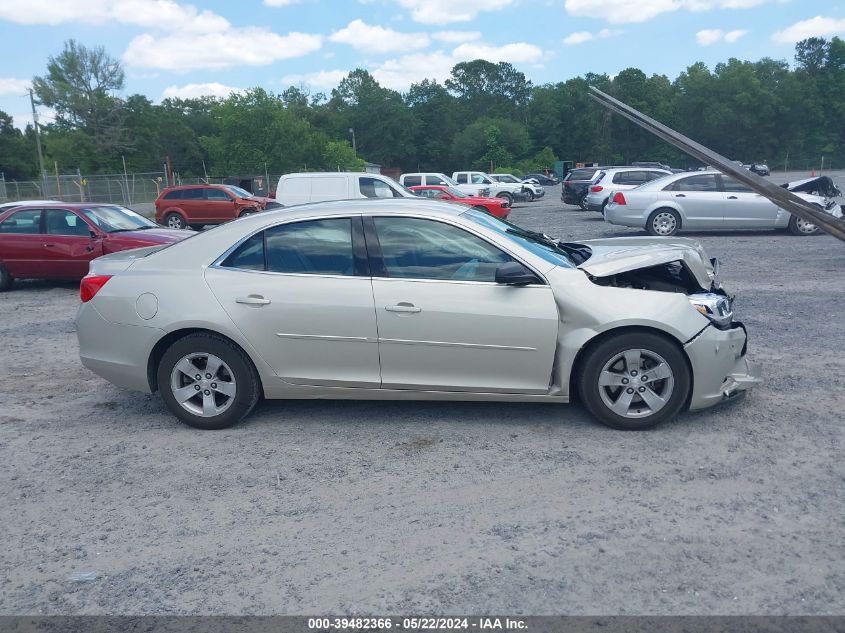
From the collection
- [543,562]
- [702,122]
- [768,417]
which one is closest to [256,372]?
[543,562]

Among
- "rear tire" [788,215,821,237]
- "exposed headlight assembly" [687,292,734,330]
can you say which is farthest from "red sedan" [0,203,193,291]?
"rear tire" [788,215,821,237]

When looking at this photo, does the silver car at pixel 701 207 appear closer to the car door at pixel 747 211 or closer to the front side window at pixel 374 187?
the car door at pixel 747 211

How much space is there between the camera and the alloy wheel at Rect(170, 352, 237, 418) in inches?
199

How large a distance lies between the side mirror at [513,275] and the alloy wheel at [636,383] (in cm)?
77

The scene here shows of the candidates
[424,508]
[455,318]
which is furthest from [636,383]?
[424,508]

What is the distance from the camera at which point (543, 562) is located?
10.9 feet

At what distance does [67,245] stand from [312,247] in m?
7.99

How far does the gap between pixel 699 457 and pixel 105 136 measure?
268ft

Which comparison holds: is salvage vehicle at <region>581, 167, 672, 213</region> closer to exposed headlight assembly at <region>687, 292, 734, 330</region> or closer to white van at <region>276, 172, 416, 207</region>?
white van at <region>276, 172, 416, 207</region>

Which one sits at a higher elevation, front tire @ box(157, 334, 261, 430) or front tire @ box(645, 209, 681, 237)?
Answer: front tire @ box(645, 209, 681, 237)

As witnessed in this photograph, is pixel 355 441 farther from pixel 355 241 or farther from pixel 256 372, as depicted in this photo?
pixel 355 241

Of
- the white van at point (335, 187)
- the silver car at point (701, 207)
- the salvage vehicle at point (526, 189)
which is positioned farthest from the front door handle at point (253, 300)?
the salvage vehicle at point (526, 189)

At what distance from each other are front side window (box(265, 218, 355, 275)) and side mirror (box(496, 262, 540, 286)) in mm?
1052

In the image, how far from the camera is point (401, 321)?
4.84 metres
